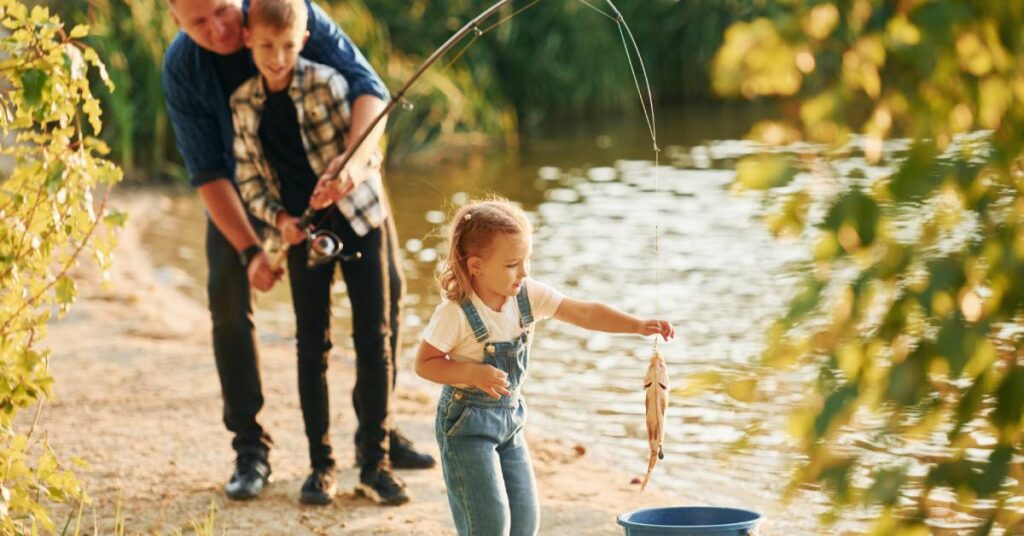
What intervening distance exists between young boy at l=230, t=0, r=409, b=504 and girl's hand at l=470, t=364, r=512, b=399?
94 centimetres

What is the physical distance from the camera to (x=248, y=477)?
4527 millimetres

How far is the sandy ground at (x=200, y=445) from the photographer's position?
431 centimetres

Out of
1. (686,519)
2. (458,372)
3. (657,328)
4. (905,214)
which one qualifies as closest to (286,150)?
(458,372)

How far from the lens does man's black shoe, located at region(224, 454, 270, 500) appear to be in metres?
4.48

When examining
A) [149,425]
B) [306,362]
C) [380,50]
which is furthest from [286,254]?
[380,50]

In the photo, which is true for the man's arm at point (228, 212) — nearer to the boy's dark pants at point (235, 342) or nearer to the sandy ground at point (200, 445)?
the boy's dark pants at point (235, 342)

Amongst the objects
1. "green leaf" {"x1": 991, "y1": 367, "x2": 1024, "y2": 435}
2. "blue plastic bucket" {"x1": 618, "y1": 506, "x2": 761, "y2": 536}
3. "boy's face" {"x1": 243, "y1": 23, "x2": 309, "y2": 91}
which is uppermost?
"boy's face" {"x1": 243, "y1": 23, "x2": 309, "y2": 91}

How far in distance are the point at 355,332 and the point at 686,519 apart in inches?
54.8

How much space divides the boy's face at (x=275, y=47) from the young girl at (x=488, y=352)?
0.90 metres

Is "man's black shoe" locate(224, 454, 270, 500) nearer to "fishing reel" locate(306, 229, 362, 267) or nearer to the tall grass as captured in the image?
"fishing reel" locate(306, 229, 362, 267)

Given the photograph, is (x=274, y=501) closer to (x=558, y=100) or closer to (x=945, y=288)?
(x=945, y=288)

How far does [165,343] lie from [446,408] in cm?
386

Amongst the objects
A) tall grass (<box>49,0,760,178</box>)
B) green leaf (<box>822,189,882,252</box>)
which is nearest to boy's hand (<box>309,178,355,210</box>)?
green leaf (<box>822,189,882,252</box>)

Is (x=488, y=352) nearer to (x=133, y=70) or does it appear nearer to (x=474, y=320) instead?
(x=474, y=320)
